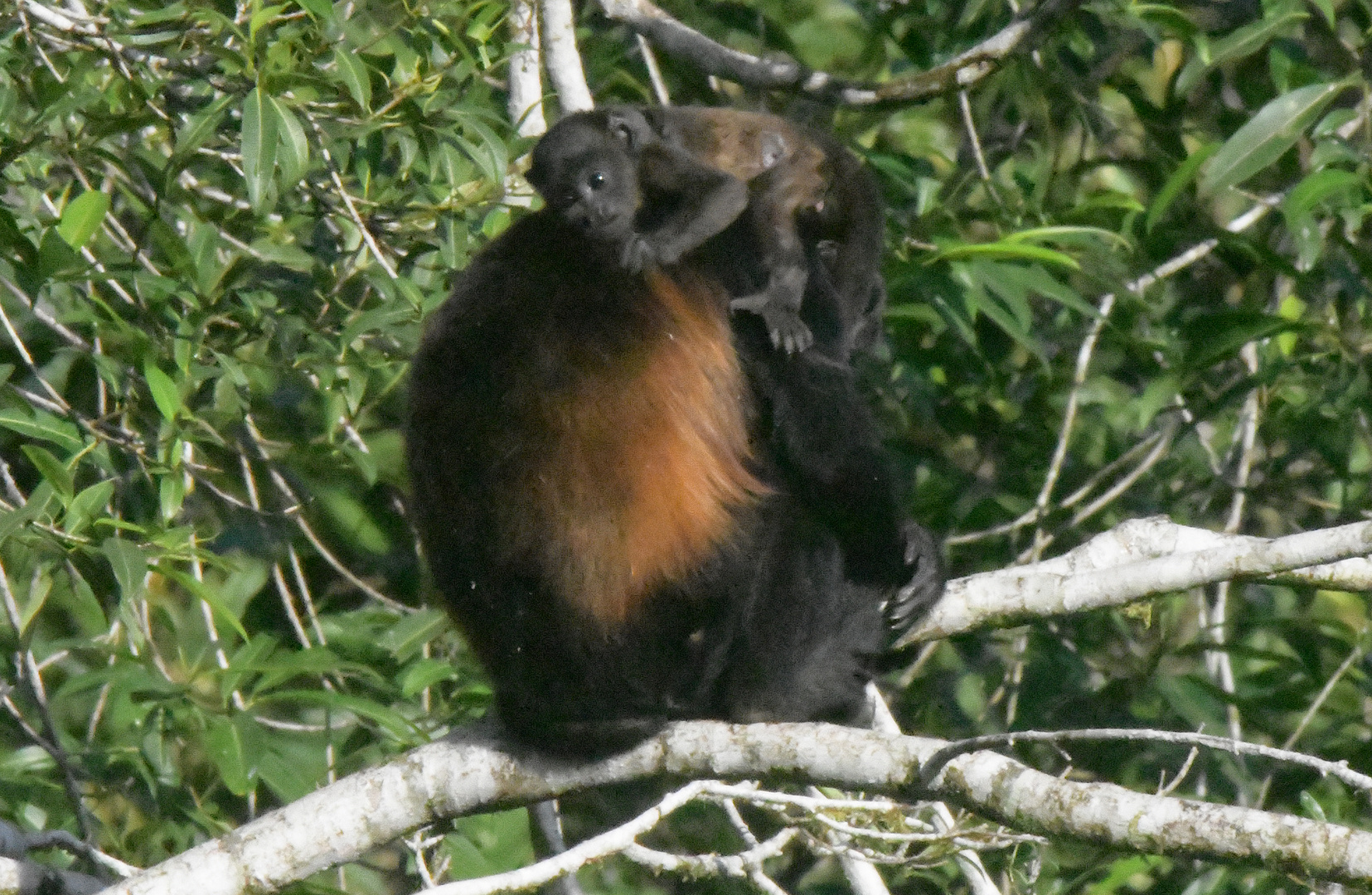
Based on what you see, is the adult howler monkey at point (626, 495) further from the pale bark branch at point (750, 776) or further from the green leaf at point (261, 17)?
the green leaf at point (261, 17)

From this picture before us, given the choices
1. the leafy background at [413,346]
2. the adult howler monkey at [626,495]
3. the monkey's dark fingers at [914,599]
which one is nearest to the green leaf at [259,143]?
the leafy background at [413,346]

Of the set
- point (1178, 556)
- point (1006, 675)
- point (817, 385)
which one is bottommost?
point (1006, 675)

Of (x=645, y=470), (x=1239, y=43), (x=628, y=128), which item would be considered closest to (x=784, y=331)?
(x=645, y=470)

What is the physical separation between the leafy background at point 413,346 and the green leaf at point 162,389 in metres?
0.08

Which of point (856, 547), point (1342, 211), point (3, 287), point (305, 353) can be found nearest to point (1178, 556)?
point (856, 547)

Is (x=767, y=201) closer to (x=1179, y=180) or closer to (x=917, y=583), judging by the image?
(x=917, y=583)

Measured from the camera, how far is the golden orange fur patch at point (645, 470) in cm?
295

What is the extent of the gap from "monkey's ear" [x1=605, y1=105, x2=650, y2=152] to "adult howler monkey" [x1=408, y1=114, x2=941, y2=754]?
0.33m

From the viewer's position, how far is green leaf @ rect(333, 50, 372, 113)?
10.3 ft

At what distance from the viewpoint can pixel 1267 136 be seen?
13.3 ft

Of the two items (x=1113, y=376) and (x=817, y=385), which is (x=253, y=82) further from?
(x=1113, y=376)

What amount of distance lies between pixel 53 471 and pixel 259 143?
0.76 m

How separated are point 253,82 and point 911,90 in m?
1.50

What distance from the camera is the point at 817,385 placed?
3369 mm
